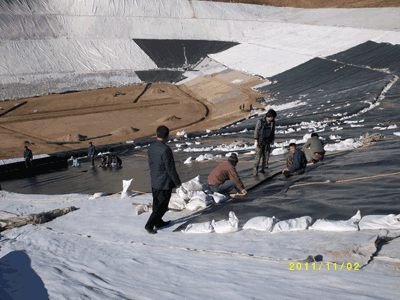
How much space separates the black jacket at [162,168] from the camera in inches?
147

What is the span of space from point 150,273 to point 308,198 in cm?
224

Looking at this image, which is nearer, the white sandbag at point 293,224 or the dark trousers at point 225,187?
the white sandbag at point 293,224

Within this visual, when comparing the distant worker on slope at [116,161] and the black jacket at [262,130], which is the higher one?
the black jacket at [262,130]

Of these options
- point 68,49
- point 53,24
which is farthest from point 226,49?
point 53,24

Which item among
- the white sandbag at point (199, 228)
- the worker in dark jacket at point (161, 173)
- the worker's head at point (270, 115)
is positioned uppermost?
the worker's head at point (270, 115)

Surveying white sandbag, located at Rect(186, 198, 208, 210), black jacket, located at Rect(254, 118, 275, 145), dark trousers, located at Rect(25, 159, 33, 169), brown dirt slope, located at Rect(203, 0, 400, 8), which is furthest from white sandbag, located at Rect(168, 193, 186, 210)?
brown dirt slope, located at Rect(203, 0, 400, 8)

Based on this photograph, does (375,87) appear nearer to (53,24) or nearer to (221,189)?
(221,189)

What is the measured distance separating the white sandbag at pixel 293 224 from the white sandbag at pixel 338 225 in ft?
0.23

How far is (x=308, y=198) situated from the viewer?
4121mm

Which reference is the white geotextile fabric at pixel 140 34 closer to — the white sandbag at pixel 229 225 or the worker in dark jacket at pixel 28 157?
the worker in dark jacket at pixel 28 157

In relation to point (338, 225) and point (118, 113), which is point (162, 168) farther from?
point (118, 113)

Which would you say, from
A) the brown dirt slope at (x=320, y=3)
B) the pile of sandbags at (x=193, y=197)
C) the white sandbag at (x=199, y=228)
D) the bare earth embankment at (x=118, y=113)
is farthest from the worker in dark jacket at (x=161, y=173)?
the brown dirt slope at (x=320, y=3)

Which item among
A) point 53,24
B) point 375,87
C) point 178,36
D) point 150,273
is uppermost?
point 53,24

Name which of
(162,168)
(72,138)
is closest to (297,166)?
(162,168)
